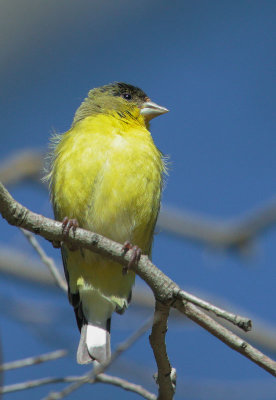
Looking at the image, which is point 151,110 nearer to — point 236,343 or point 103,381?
point 103,381

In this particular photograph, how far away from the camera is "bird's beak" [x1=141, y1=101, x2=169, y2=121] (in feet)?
16.2

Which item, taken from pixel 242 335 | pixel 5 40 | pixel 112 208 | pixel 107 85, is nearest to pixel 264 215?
pixel 242 335

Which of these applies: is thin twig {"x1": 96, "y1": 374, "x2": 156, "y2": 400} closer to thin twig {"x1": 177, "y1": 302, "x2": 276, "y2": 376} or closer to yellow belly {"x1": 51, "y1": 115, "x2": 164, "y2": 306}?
thin twig {"x1": 177, "y1": 302, "x2": 276, "y2": 376}

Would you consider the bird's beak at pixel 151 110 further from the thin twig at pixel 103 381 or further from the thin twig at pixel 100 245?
the thin twig at pixel 103 381

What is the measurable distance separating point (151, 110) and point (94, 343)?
1886mm

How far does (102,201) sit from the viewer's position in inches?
157

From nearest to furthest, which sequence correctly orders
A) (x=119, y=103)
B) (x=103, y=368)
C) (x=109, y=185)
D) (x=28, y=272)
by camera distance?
(x=103, y=368)
(x=109, y=185)
(x=119, y=103)
(x=28, y=272)

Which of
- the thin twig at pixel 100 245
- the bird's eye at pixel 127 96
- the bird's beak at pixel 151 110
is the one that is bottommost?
the thin twig at pixel 100 245

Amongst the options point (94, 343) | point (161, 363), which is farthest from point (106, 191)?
point (161, 363)

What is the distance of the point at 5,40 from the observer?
187 inches

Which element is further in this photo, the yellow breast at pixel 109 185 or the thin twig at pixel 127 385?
the yellow breast at pixel 109 185

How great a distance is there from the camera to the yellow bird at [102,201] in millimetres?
3996

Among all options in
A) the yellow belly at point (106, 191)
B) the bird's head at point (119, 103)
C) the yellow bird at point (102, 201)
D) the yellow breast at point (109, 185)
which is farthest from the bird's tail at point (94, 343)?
the bird's head at point (119, 103)

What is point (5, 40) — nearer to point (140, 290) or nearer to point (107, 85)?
point (107, 85)
